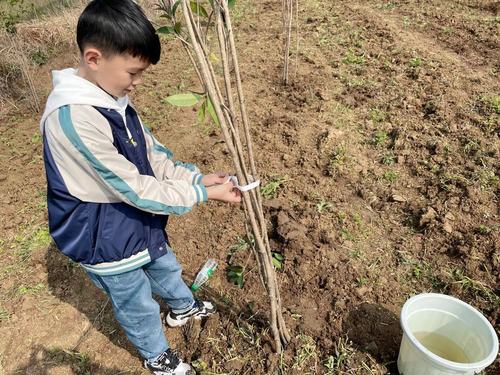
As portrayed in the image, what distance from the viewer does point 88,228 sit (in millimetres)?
1447

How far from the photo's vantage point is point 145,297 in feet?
5.57

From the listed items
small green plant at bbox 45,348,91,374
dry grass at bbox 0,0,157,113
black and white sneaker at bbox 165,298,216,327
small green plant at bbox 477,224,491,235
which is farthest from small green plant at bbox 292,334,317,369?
dry grass at bbox 0,0,157,113

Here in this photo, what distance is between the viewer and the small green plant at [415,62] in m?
3.98

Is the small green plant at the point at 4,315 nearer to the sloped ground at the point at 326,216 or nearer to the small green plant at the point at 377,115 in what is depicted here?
the sloped ground at the point at 326,216

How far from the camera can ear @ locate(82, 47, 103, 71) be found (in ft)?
4.30

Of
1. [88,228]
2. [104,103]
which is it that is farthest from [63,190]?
[104,103]

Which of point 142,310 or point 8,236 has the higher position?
point 142,310

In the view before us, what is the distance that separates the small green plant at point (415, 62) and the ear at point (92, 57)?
11.5ft

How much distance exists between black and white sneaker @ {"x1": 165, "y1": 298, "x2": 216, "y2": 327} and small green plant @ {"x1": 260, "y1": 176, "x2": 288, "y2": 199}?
990mm

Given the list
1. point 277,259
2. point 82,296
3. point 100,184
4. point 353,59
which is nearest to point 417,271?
point 277,259

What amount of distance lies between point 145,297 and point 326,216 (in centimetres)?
138

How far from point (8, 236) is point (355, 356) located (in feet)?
8.37

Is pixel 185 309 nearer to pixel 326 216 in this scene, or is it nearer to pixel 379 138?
pixel 326 216

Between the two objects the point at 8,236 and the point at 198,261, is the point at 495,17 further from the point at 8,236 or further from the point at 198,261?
the point at 8,236
